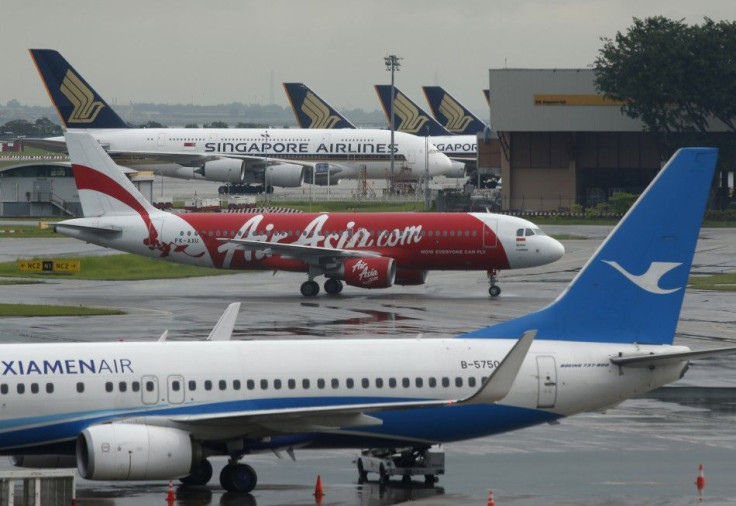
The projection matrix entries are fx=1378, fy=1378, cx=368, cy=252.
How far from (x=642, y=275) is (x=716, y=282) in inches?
1685

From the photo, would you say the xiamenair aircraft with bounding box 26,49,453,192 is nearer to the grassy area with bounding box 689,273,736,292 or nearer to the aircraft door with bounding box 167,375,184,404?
the grassy area with bounding box 689,273,736,292

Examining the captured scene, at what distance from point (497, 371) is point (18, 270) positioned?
5472 centimetres

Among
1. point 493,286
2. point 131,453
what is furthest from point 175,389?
point 493,286

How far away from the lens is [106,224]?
64438 millimetres

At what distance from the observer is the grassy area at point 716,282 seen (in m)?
67.2

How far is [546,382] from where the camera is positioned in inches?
1093

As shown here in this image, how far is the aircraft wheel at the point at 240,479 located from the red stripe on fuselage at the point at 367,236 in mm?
36928

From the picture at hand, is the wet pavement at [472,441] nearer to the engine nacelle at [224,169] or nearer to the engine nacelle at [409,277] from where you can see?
the engine nacelle at [409,277]

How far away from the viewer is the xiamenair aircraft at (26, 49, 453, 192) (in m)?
131

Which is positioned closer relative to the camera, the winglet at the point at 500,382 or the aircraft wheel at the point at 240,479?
the winglet at the point at 500,382

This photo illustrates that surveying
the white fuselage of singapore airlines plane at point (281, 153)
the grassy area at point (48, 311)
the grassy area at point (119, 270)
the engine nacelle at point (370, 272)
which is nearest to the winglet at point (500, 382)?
→ the grassy area at point (48, 311)

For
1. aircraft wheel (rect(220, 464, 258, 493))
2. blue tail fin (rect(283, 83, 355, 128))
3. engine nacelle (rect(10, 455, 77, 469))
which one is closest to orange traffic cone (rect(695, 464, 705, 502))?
aircraft wheel (rect(220, 464, 258, 493))

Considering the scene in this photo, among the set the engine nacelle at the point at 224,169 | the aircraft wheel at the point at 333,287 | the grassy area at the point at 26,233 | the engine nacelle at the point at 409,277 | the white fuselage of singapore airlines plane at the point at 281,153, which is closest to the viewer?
the engine nacelle at the point at 409,277

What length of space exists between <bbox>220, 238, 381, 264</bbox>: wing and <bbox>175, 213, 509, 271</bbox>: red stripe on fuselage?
348 millimetres
